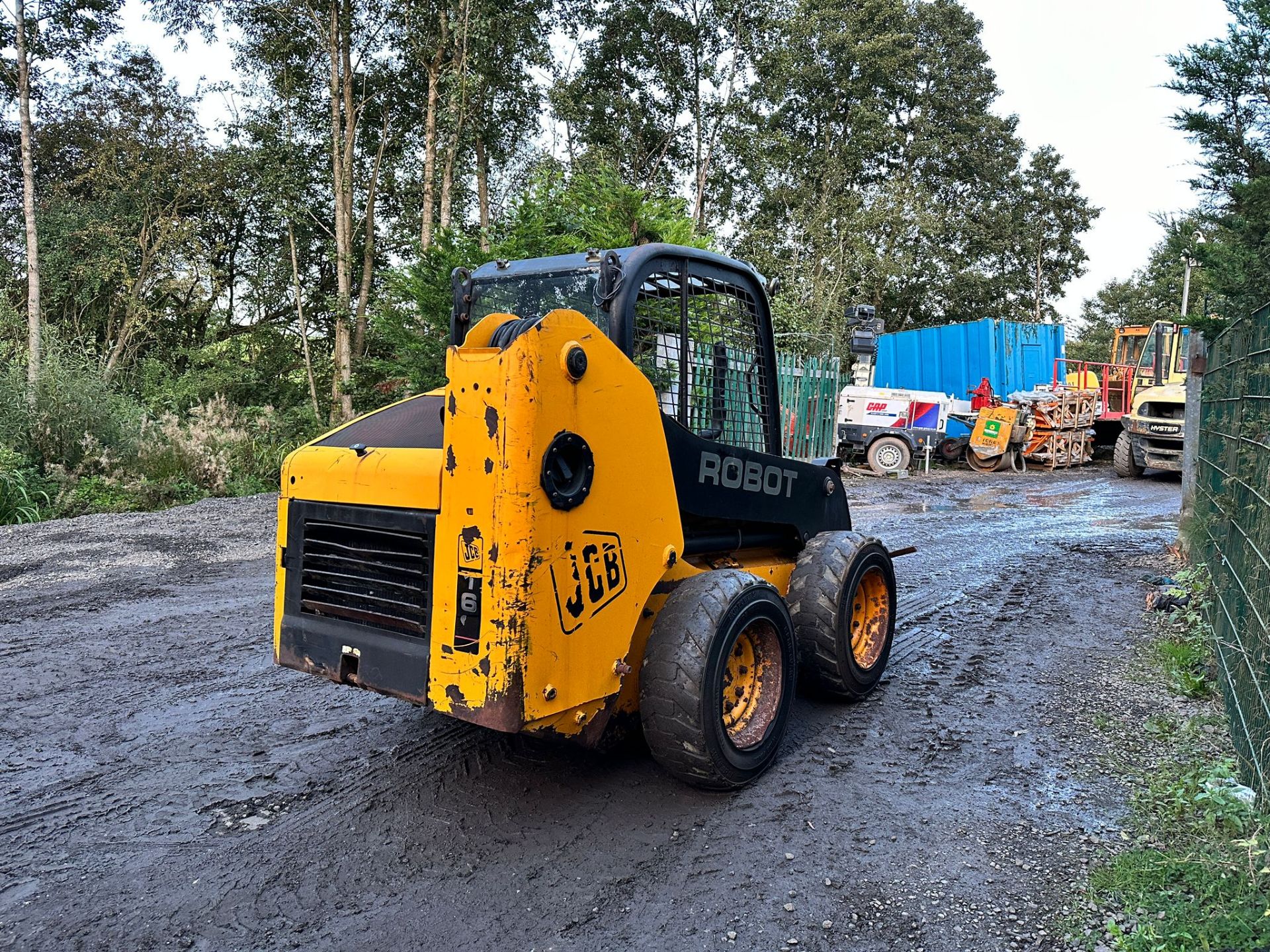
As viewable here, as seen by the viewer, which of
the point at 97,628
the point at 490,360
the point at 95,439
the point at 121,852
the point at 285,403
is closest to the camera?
the point at 490,360

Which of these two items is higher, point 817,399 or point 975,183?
point 975,183

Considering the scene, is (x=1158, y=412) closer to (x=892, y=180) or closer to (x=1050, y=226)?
(x=892, y=180)

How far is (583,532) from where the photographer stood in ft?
9.36

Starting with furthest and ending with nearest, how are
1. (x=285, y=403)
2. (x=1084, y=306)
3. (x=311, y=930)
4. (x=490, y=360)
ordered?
(x=1084, y=306), (x=285, y=403), (x=490, y=360), (x=311, y=930)

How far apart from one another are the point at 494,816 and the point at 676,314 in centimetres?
215

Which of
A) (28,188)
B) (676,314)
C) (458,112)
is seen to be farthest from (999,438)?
(28,188)

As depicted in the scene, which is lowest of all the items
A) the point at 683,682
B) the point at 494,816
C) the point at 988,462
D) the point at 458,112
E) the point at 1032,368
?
the point at 494,816

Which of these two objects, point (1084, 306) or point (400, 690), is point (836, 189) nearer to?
point (400, 690)

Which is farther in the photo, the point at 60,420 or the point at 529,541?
the point at 60,420

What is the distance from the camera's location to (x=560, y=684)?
2783 millimetres

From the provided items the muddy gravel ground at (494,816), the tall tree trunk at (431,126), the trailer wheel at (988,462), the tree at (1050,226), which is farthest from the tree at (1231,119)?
the tree at (1050,226)

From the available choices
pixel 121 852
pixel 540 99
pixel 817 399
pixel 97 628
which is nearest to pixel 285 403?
pixel 540 99

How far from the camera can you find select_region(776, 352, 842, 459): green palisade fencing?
1662 cm

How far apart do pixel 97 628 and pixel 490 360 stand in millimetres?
4469
